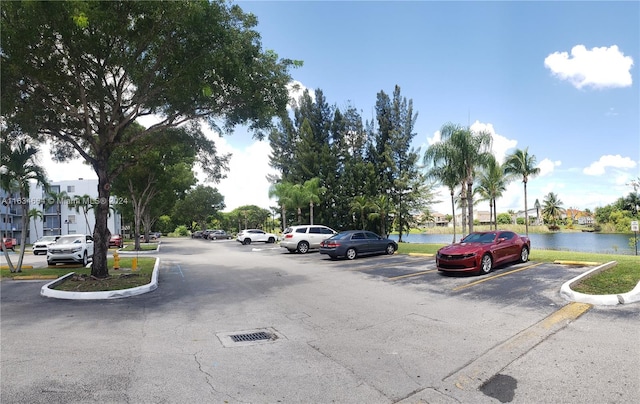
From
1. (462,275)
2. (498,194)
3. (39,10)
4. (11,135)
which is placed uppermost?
(39,10)

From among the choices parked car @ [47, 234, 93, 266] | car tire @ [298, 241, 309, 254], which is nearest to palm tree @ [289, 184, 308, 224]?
car tire @ [298, 241, 309, 254]

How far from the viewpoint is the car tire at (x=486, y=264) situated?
11983 mm

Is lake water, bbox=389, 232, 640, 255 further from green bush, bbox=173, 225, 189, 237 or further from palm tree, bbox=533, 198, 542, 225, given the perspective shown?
green bush, bbox=173, 225, 189, 237

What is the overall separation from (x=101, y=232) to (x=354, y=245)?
11045mm

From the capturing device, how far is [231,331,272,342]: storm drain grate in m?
6.30

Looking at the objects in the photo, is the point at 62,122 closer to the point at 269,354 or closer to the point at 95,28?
the point at 95,28

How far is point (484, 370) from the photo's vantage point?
478cm

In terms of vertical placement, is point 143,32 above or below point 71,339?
above

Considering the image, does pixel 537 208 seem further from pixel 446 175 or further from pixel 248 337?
pixel 248 337

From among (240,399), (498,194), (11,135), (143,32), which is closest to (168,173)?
(11,135)

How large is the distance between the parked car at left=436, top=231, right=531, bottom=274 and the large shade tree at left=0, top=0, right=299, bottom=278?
8.46 meters

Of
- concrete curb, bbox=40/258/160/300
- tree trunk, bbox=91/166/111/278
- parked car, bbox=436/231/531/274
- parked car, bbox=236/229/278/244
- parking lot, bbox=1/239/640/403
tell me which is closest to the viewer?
parking lot, bbox=1/239/640/403

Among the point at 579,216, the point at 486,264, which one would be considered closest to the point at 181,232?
the point at 486,264

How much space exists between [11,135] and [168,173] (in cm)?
1980
